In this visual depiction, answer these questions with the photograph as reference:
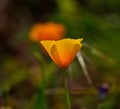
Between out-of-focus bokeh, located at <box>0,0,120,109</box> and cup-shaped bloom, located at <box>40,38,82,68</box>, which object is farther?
out-of-focus bokeh, located at <box>0,0,120,109</box>

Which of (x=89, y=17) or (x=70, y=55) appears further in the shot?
(x=89, y=17)

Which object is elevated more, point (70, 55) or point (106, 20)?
point (70, 55)

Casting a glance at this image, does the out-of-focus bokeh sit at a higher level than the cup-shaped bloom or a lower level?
lower

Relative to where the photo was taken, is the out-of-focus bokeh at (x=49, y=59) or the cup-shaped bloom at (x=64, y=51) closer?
the cup-shaped bloom at (x=64, y=51)

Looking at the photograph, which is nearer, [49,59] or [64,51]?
[64,51]

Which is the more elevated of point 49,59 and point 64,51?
point 64,51

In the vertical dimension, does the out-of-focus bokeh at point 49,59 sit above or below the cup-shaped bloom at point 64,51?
below

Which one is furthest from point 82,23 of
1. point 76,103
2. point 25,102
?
point 76,103

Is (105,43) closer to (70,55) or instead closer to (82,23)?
(82,23)
